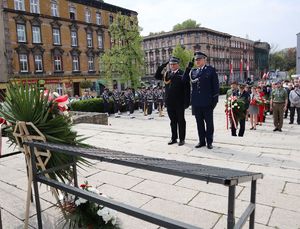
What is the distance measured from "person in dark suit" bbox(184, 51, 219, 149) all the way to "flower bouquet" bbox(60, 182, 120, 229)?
3.73 meters

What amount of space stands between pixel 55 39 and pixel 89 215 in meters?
35.9

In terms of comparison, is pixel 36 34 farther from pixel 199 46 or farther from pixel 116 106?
pixel 199 46

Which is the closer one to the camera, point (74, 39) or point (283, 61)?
point (74, 39)

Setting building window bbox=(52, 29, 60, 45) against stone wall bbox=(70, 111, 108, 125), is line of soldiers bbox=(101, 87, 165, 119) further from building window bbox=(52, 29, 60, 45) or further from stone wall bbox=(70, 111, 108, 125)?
building window bbox=(52, 29, 60, 45)

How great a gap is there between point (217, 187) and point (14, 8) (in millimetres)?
33212

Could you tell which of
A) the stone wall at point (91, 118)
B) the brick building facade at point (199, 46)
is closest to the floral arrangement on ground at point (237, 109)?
the stone wall at point (91, 118)

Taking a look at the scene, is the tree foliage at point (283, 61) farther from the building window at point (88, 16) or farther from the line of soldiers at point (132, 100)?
the line of soldiers at point (132, 100)

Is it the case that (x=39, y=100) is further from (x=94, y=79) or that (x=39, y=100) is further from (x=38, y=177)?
(x=94, y=79)

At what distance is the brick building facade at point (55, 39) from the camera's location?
99.8 feet

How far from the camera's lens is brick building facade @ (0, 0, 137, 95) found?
99.8ft

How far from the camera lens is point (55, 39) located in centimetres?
3541

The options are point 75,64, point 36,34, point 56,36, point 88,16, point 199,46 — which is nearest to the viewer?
point 36,34

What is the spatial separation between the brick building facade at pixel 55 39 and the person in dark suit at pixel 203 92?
22.1 meters

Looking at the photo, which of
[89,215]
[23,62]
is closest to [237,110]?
[89,215]
